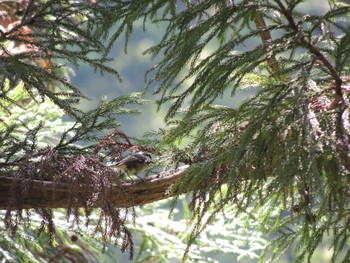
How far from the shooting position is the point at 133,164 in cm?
241

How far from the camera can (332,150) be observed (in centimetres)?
179

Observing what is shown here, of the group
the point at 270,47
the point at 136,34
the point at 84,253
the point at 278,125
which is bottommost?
the point at 84,253

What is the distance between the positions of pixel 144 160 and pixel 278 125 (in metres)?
0.64

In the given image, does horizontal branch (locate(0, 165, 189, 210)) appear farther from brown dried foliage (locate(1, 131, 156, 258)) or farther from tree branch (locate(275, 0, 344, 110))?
tree branch (locate(275, 0, 344, 110))

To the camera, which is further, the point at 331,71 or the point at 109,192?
the point at 109,192

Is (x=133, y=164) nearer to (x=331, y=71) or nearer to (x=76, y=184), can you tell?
(x=76, y=184)

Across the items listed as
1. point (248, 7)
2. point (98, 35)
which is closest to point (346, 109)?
point (248, 7)

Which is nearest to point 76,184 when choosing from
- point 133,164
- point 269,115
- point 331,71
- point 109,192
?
point 109,192

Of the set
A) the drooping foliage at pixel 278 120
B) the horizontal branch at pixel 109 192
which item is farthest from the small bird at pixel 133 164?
the drooping foliage at pixel 278 120

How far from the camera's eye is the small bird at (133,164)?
2.40 metres

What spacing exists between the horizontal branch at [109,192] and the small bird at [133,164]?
0.05m

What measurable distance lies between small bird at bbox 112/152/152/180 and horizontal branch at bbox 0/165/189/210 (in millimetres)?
52

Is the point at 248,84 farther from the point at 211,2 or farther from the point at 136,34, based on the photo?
the point at 136,34

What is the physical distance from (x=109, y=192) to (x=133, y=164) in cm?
18
